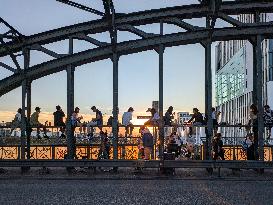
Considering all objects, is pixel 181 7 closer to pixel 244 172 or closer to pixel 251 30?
pixel 251 30

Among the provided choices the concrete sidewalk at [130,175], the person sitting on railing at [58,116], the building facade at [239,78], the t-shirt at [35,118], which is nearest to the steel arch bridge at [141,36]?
the concrete sidewalk at [130,175]

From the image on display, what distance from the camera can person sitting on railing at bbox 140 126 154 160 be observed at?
17.5 m

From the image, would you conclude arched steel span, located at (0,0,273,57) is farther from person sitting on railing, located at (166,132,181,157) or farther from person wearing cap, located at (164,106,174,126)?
person sitting on railing, located at (166,132,181,157)

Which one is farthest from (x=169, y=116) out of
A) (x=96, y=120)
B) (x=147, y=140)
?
(x=96, y=120)

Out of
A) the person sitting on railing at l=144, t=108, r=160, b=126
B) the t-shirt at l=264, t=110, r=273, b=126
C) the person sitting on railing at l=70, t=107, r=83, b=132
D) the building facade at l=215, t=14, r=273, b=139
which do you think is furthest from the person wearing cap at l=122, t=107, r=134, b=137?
the building facade at l=215, t=14, r=273, b=139

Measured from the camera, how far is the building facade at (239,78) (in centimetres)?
5975

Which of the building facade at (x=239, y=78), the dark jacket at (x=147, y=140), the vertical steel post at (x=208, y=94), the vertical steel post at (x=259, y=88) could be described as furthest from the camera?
the building facade at (x=239, y=78)

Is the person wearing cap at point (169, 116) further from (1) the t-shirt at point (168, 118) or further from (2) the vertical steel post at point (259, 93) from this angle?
(2) the vertical steel post at point (259, 93)

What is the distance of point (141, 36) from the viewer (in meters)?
16.8

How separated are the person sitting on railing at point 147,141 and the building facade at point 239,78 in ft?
136

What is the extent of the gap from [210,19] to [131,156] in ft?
20.9

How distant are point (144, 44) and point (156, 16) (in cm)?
96

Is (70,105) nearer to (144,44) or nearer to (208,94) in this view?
(144,44)

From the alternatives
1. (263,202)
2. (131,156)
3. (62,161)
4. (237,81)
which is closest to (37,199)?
(263,202)
